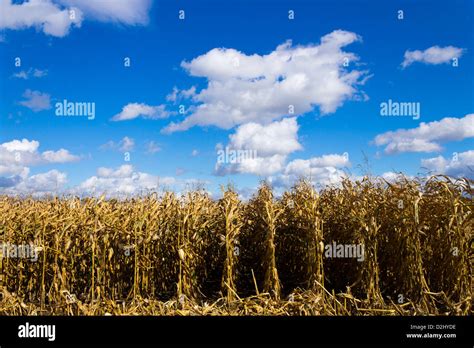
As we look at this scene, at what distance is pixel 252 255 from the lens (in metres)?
8.77

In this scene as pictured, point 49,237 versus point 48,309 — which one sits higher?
point 49,237

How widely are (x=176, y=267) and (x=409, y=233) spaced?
445cm

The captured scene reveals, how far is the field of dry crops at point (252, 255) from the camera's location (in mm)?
7215

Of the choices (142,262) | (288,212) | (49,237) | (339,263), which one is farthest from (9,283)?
(339,263)

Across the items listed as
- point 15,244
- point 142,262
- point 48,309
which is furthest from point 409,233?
Result: point 15,244

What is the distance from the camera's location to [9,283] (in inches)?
337

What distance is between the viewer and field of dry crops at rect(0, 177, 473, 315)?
7.21 meters

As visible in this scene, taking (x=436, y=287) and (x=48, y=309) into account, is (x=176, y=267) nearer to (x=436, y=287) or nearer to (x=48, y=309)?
(x=48, y=309)
